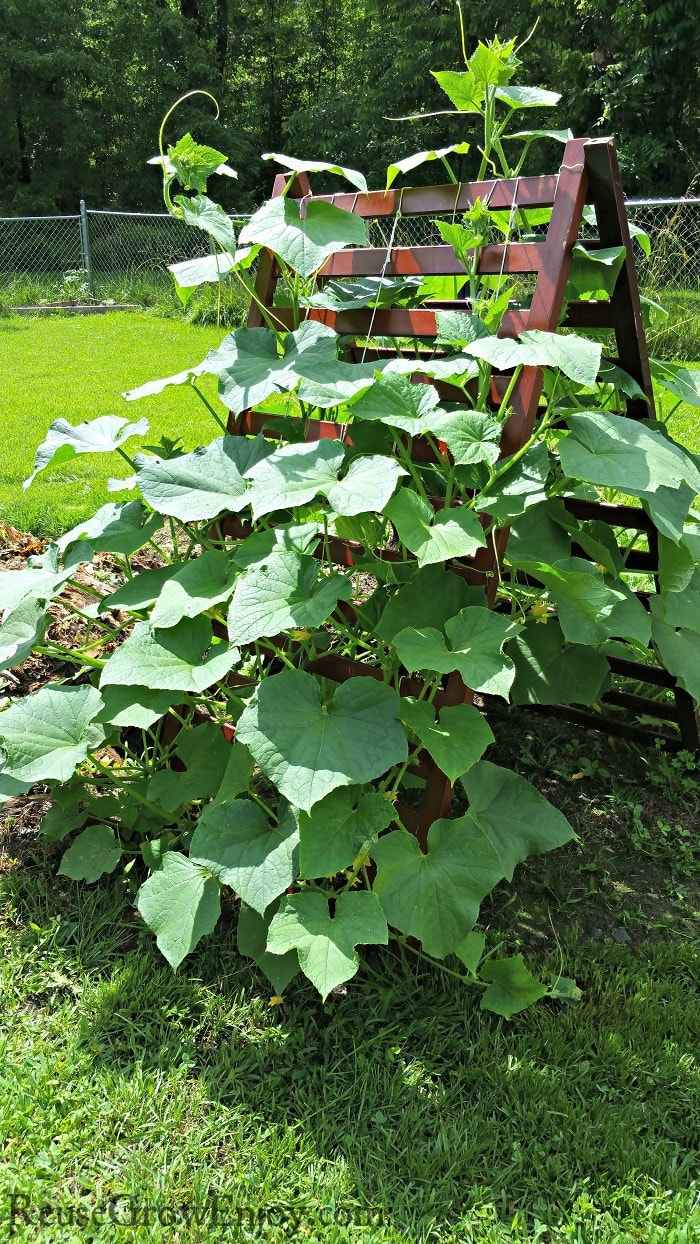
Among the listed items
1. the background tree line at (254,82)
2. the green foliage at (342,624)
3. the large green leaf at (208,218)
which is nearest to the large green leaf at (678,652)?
the green foliage at (342,624)

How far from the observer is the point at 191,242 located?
12.7 meters

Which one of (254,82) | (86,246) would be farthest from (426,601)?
(254,82)

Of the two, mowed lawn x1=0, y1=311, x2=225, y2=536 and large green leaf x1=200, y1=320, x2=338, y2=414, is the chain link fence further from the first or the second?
large green leaf x1=200, y1=320, x2=338, y2=414

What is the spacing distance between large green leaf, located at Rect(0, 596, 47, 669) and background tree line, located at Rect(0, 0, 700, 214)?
49.1ft

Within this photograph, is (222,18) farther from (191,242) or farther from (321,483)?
(321,483)

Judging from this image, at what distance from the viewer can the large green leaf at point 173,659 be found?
158 cm

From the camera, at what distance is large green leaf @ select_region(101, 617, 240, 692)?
1578 mm

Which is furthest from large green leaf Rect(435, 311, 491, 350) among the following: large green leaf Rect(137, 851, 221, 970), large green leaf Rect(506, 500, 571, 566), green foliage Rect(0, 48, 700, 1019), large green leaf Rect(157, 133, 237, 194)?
large green leaf Rect(137, 851, 221, 970)

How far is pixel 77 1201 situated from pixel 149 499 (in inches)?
42.8

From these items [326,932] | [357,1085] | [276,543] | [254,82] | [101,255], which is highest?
[254,82]

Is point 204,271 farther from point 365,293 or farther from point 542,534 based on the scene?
point 542,534

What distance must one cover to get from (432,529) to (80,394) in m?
4.76

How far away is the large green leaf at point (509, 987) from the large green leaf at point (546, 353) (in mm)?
976

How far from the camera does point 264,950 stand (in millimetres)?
1650
